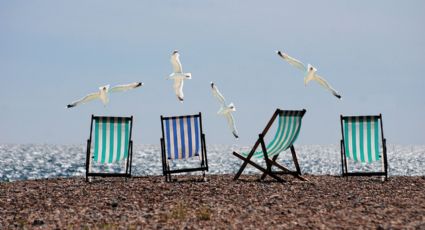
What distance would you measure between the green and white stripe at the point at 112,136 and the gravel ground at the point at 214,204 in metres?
0.44

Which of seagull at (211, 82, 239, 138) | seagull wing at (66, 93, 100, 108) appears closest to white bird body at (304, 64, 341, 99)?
seagull at (211, 82, 239, 138)

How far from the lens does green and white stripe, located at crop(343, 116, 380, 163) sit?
1061 cm

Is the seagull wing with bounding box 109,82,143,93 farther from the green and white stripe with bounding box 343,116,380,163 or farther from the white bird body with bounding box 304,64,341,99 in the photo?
the green and white stripe with bounding box 343,116,380,163

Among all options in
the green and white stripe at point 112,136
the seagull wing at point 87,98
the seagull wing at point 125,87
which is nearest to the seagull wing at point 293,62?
the seagull wing at point 125,87

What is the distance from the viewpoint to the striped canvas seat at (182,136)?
10.2 metres

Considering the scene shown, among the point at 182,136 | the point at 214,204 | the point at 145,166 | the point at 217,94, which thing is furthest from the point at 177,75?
the point at 145,166

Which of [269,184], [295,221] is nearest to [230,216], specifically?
[295,221]

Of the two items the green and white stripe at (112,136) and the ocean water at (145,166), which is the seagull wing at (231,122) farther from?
the ocean water at (145,166)

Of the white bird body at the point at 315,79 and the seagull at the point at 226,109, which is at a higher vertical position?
the white bird body at the point at 315,79

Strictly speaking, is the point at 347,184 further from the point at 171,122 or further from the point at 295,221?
the point at 295,221

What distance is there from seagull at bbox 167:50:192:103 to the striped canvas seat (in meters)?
0.55

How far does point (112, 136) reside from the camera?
33.8 ft

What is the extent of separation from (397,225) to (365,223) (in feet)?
1.04

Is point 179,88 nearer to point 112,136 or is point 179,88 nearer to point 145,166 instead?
point 112,136
